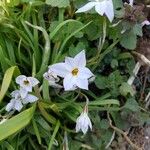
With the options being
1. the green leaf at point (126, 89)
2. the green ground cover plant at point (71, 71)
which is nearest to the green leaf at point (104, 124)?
the green ground cover plant at point (71, 71)

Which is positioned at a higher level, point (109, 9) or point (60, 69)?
point (109, 9)

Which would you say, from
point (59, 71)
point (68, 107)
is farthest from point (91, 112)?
point (59, 71)

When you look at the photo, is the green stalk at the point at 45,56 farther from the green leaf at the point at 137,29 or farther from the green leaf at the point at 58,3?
the green leaf at the point at 137,29

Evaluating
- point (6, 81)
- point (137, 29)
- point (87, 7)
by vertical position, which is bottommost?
point (6, 81)

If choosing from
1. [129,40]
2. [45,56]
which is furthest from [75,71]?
[129,40]

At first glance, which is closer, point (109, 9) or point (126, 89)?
point (109, 9)

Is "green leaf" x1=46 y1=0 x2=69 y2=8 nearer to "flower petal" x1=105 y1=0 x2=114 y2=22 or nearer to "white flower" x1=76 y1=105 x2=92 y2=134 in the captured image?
"flower petal" x1=105 y1=0 x2=114 y2=22

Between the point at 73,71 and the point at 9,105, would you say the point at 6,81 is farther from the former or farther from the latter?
the point at 73,71
